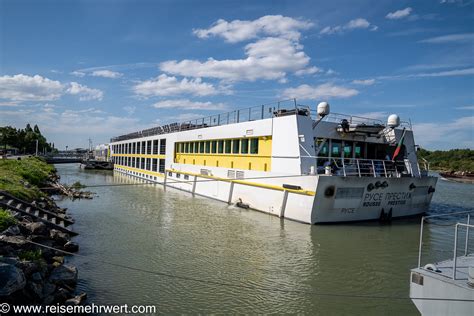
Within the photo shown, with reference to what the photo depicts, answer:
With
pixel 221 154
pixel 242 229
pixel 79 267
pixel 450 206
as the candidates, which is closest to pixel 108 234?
pixel 79 267

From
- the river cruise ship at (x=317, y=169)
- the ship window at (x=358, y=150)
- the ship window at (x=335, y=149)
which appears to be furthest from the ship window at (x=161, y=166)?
the ship window at (x=358, y=150)

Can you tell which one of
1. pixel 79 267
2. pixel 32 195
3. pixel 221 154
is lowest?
pixel 79 267

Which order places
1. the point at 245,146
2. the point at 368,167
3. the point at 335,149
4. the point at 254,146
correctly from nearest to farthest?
1. the point at 368,167
2. the point at 335,149
3. the point at 254,146
4. the point at 245,146

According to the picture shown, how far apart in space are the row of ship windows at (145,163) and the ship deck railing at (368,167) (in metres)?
20.7

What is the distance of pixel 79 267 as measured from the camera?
8758mm

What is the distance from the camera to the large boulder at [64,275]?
7055 mm

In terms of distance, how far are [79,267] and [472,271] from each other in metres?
8.32

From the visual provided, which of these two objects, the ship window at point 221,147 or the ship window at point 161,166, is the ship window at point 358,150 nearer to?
the ship window at point 221,147

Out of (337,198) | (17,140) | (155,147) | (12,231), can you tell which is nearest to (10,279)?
Result: (12,231)

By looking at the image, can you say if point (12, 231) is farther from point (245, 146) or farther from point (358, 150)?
point (358, 150)

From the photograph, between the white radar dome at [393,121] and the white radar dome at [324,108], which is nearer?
the white radar dome at [324,108]

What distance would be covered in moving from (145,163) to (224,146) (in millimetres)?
19730

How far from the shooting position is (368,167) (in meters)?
17.2

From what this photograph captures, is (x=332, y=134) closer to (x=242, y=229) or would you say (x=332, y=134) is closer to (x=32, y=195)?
(x=242, y=229)
